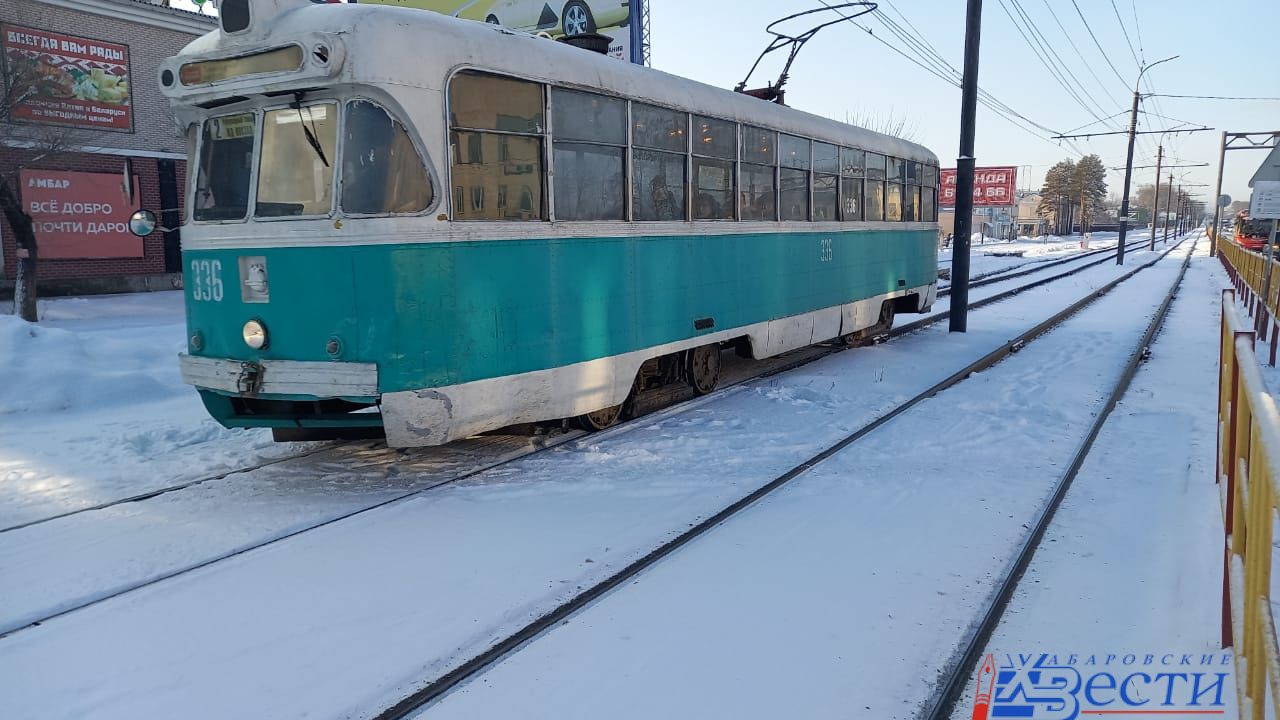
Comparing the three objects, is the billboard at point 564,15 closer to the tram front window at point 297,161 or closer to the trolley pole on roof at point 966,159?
the trolley pole on roof at point 966,159

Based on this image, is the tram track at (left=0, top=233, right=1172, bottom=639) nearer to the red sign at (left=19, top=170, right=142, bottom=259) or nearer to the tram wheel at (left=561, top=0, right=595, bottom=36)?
the tram wheel at (left=561, top=0, right=595, bottom=36)

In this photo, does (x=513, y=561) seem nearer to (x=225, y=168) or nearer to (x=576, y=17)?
(x=225, y=168)

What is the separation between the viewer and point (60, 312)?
54.8ft

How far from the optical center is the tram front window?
5426 millimetres

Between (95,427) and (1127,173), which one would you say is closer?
(95,427)

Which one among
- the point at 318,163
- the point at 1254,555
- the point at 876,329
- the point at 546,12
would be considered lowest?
the point at 876,329

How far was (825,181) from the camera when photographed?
10312 millimetres

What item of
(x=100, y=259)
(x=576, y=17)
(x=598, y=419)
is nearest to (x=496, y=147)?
(x=598, y=419)

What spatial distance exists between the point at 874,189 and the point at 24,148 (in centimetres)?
1603

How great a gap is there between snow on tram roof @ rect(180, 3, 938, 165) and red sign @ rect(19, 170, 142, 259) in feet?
51.6

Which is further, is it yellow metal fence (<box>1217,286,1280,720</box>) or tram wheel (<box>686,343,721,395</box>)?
tram wheel (<box>686,343,721,395</box>)

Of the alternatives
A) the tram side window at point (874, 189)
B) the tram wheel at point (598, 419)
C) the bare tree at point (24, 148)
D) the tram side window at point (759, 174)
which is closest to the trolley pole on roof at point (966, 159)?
the tram side window at point (874, 189)

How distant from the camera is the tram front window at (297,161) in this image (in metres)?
5.43

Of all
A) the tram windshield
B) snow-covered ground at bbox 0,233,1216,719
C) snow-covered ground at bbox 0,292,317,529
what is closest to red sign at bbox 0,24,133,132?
snow-covered ground at bbox 0,292,317,529
